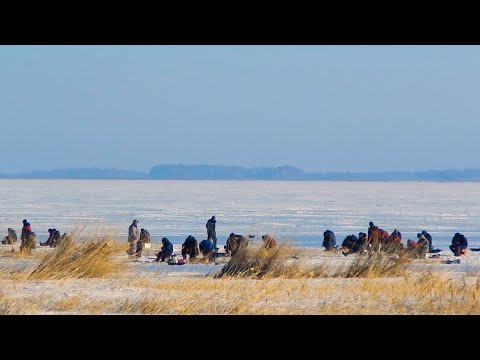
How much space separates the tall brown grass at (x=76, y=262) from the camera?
34.0 feet

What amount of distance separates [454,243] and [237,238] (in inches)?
155

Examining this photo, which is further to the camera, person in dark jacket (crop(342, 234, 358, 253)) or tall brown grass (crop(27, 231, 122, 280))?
person in dark jacket (crop(342, 234, 358, 253))

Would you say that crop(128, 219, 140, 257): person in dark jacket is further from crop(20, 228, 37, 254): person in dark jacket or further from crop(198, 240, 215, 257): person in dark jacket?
crop(20, 228, 37, 254): person in dark jacket

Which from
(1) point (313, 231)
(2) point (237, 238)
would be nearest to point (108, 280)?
(2) point (237, 238)

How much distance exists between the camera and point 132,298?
8.81 metres

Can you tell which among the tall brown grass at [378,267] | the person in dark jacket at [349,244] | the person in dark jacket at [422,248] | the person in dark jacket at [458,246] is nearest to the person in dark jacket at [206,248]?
the person in dark jacket at [349,244]

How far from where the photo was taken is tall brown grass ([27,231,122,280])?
10375 millimetres

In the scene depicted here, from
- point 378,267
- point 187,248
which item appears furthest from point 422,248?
point 187,248

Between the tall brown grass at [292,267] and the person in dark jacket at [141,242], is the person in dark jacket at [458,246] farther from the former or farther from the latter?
the person in dark jacket at [141,242]

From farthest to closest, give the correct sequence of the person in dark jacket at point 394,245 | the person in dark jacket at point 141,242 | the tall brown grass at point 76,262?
the person in dark jacket at point 141,242, the person in dark jacket at point 394,245, the tall brown grass at point 76,262

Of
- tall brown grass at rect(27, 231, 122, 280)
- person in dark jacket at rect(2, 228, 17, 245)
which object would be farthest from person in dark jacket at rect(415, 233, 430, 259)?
person in dark jacket at rect(2, 228, 17, 245)

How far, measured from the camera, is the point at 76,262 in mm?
10609

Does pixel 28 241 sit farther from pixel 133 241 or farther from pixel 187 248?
pixel 187 248
